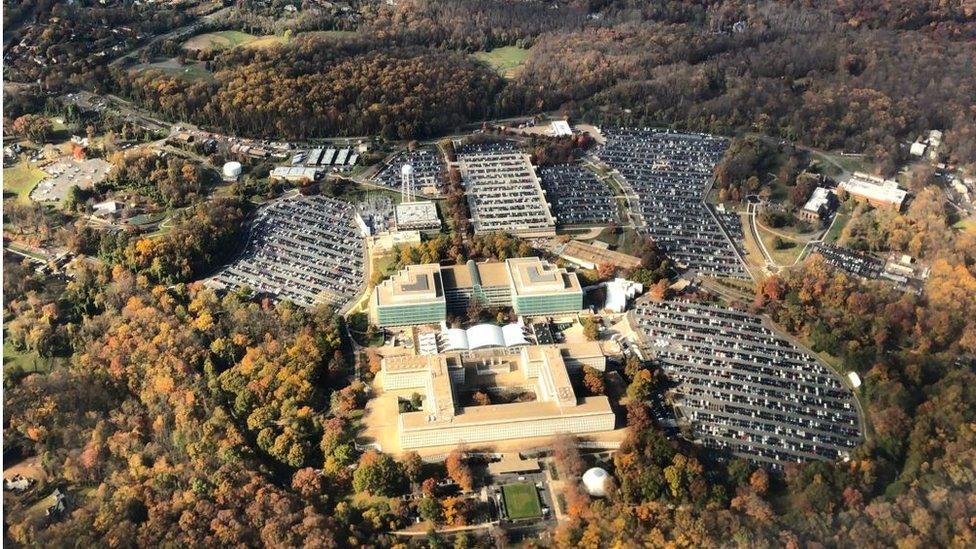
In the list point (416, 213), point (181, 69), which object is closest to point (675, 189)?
point (416, 213)

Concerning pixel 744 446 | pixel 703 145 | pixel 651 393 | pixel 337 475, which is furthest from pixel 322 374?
pixel 703 145

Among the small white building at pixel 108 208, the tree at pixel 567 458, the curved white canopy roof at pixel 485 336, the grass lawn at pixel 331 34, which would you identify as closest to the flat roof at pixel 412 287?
the curved white canopy roof at pixel 485 336

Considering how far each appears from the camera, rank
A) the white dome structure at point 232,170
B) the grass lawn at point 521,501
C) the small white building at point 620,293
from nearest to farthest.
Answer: the grass lawn at point 521,501, the small white building at point 620,293, the white dome structure at point 232,170

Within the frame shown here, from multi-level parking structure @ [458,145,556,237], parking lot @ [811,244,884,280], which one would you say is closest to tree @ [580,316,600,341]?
multi-level parking structure @ [458,145,556,237]

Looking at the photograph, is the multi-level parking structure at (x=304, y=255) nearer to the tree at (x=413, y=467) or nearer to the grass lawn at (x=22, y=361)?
the grass lawn at (x=22, y=361)

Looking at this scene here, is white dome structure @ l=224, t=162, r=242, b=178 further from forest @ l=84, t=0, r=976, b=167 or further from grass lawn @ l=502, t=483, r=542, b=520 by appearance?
grass lawn @ l=502, t=483, r=542, b=520
